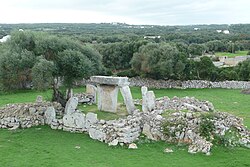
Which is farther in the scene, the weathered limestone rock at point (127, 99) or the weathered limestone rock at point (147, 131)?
the weathered limestone rock at point (127, 99)

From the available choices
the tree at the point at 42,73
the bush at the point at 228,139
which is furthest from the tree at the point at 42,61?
the bush at the point at 228,139

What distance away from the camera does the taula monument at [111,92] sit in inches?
881

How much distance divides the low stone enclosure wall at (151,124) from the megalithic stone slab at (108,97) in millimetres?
1621

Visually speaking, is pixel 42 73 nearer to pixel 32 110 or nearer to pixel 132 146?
pixel 32 110

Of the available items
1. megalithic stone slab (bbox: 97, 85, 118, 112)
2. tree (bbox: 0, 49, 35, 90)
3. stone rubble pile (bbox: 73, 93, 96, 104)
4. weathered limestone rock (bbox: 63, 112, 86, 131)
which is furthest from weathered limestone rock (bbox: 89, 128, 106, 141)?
stone rubble pile (bbox: 73, 93, 96, 104)

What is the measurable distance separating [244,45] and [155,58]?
6701 cm

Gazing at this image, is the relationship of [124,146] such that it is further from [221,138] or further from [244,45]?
[244,45]

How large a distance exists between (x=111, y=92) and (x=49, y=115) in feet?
13.2

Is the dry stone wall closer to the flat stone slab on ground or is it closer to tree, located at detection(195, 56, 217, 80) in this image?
the flat stone slab on ground

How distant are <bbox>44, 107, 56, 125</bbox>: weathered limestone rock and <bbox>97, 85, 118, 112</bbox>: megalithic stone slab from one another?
3105 millimetres

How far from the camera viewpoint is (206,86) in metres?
45.4

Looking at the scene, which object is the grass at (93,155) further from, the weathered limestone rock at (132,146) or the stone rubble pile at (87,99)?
the stone rubble pile at (87,99)

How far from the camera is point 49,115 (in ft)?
73.6

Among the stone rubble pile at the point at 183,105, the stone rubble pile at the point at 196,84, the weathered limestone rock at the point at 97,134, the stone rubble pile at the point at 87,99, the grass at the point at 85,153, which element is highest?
the stone rubble pile at the point at 183,105
